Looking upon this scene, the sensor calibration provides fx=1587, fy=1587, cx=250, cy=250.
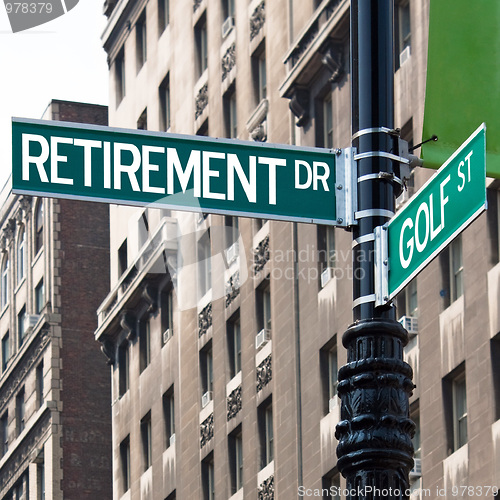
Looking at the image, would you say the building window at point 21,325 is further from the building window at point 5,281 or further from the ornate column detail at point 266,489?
the ornate column detail at point 266,489

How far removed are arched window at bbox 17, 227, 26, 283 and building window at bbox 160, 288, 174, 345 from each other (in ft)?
61.1

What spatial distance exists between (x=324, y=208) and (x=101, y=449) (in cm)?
5750

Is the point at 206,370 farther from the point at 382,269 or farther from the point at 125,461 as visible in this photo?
the point at 382,269

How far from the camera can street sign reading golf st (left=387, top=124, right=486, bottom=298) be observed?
7.98 meters

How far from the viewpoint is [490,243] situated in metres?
31.5

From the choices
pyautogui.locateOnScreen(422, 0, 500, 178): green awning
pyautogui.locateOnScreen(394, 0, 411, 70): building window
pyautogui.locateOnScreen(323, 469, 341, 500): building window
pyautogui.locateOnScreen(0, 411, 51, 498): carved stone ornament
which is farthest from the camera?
pyautogui.locateOnScreen(0, 411, 51, 498): carved stone ornament

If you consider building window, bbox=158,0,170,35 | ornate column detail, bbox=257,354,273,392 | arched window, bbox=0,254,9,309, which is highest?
building window, bbox=158,0,170,35

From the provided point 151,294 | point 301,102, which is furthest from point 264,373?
point 151,294

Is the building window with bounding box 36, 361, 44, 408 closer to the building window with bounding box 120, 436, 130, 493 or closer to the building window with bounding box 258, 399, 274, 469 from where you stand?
the building window with bounding box 120, 436, 130, 493

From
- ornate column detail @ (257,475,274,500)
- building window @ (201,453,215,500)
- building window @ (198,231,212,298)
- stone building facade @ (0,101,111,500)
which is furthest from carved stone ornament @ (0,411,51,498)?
ornate column detail @ (257,475,274,500)

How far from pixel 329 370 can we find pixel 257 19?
499 inches

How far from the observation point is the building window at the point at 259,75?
155 ft

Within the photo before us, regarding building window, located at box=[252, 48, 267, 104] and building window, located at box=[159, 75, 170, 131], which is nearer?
building window, located at box=[252, 48, 267, 104]

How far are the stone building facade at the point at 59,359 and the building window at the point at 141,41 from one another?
21.0 ft
